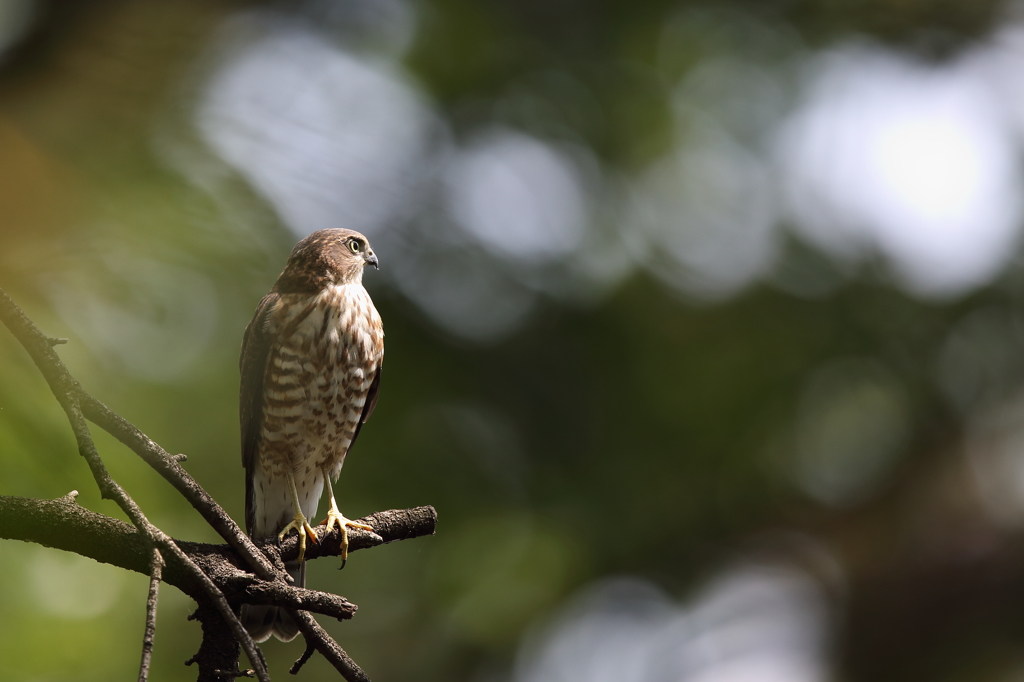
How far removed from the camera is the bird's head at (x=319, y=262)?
254cm

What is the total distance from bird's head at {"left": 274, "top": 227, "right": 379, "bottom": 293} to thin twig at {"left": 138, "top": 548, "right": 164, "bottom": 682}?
1634 millimetres

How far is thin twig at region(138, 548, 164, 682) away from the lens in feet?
2.63

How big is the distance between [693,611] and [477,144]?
5.05 meters

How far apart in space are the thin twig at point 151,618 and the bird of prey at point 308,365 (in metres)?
1.47

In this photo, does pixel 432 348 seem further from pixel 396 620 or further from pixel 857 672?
pixel 857 672

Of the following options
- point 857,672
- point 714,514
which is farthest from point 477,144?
point 857,672

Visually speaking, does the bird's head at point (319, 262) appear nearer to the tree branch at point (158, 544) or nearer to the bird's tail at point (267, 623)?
the bird's tail at point (267, 623)

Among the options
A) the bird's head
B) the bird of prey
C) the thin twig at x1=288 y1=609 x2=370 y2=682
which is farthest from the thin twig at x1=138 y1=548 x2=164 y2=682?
the bird's head

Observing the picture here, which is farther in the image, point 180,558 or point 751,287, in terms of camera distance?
point 751,287

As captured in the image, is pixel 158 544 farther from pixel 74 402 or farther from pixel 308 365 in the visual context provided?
pixel 308 365

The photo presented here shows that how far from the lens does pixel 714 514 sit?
7238mm

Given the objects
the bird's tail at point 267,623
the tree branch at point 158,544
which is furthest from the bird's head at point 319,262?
the tree branch at point 158,544

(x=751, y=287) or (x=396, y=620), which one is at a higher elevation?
(x=751, y=287)

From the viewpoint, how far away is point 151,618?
2.83 feet
